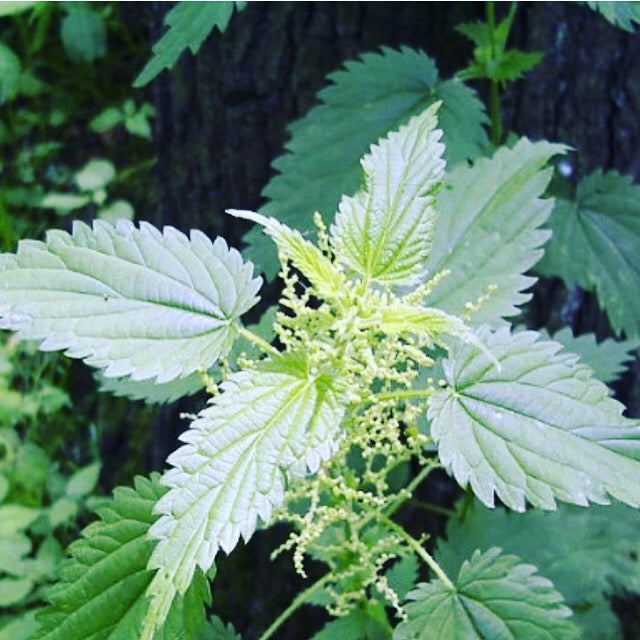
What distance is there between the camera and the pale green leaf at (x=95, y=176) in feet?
9.81

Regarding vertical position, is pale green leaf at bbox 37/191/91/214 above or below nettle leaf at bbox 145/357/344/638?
above

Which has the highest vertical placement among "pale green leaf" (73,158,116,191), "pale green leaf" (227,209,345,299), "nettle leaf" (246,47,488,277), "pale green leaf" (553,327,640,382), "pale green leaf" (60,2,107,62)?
"pale green leaf" (60,2,107,62)

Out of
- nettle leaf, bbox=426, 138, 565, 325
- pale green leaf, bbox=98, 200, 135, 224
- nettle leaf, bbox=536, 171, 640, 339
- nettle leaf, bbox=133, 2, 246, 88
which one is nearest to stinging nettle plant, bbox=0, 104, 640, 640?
nettle leaf, bbox=426, 138, 565, 325

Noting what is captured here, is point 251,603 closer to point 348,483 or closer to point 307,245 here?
point 348,483

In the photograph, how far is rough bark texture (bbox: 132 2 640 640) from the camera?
1.96 meters

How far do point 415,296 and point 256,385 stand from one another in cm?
21

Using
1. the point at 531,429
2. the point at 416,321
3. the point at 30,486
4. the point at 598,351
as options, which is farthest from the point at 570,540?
the point at 30,486

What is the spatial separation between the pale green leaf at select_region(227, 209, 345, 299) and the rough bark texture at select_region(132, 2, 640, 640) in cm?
97

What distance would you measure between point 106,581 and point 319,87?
116 cm

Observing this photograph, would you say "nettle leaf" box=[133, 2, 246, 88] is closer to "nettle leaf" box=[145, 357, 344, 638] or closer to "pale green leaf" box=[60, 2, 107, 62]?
"nettle leaf" box=[145, 357, 344, 638]

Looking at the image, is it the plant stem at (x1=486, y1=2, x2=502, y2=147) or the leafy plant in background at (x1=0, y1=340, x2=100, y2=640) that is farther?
the leafy plant in background at (x1=0, y1=340, x2=100, y2=640)

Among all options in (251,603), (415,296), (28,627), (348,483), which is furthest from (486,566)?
(251,603)

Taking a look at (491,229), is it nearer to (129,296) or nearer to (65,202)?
(129,296)

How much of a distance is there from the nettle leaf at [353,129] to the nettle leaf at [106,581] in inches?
19.7
